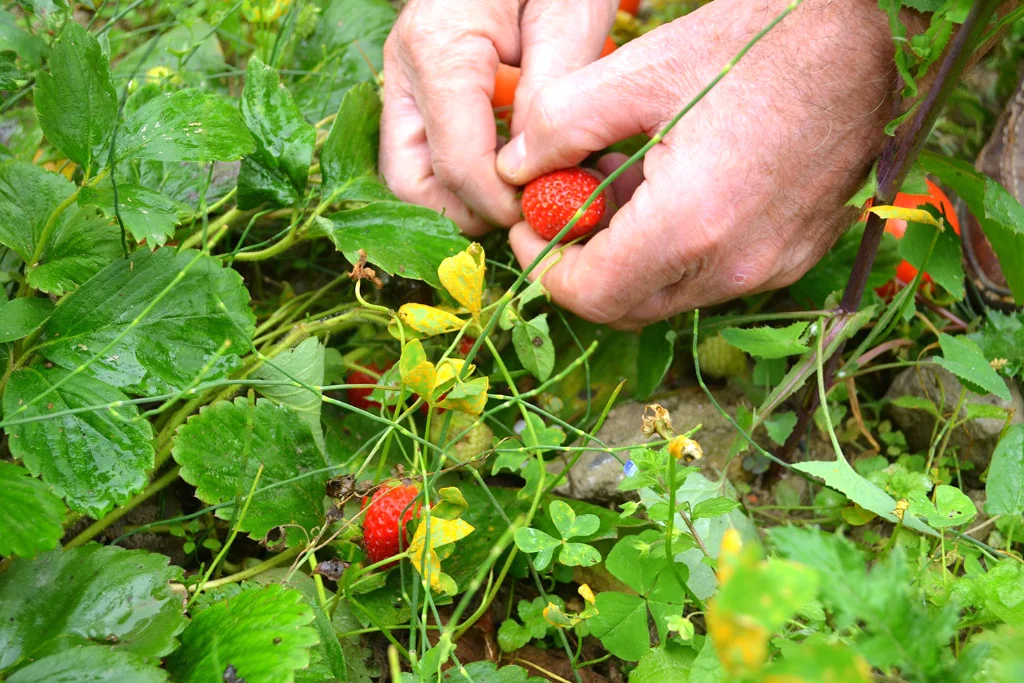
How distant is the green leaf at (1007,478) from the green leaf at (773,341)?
0.28 m

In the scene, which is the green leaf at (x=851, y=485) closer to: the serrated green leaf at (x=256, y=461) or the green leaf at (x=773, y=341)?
the green leaf at (x=773, y=341)

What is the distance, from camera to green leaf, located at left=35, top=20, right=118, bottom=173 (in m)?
0.89

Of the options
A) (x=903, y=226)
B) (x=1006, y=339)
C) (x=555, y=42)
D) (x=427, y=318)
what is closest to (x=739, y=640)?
(x=427, y=318)

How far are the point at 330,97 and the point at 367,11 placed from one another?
272 millimetres

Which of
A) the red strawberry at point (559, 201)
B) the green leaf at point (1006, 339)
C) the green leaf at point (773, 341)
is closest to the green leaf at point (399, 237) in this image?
the red strawberry at point (559, 201)

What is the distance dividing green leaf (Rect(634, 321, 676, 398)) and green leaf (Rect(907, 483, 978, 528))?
0.44 metres

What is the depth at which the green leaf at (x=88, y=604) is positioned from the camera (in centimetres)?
80

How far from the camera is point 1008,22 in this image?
0.84 meters

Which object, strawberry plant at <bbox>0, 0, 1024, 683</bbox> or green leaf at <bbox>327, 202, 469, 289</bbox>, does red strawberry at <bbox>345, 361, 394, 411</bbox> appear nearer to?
strawberry plant at <bbox>0, 0, 1024, 683</bbox>

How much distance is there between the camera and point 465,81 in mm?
1179

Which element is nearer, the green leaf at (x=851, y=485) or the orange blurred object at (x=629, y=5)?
the green leaf at (x=851, y=485)

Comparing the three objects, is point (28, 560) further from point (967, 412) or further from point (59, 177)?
point (967, 412)

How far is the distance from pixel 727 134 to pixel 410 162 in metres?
0.52

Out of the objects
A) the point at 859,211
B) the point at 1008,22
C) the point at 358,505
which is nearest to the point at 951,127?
the point at 859,211
